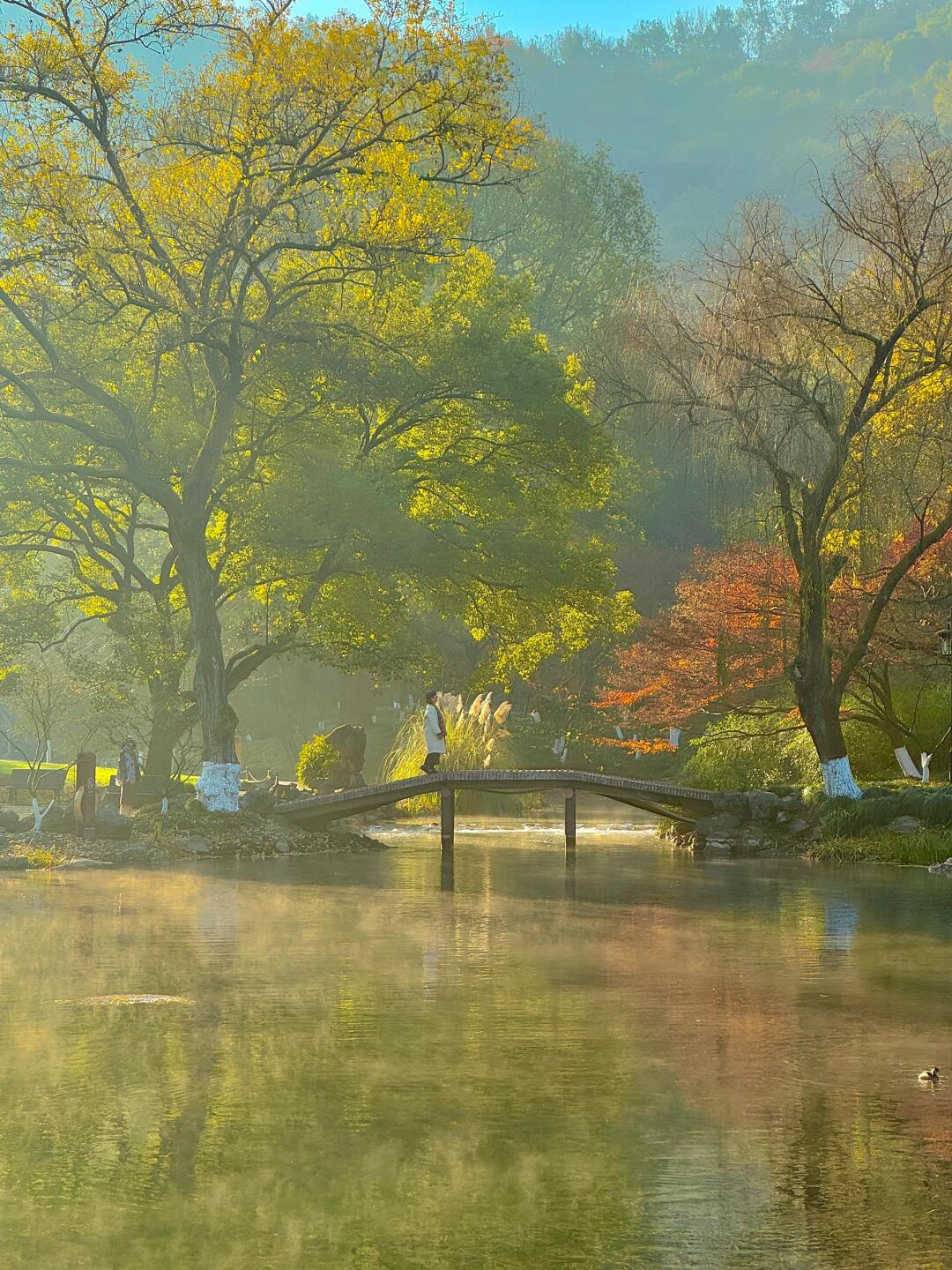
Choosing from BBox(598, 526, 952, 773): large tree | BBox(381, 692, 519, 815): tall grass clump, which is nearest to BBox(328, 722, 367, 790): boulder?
BBox(381, 692, 519, 815): tall grass clump

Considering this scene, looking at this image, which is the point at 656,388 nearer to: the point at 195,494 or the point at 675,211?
the point at 195,494

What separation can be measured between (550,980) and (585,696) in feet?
126

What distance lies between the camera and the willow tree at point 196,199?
25672 mm

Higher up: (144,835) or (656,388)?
(656,388)

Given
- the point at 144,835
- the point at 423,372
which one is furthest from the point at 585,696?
the point at 144,835

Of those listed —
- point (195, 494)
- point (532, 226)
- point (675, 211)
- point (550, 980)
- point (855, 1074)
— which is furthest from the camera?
point (675, 211)

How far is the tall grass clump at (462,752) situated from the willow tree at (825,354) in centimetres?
1087

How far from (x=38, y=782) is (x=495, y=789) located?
996cm

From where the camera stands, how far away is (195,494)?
27.9 meters

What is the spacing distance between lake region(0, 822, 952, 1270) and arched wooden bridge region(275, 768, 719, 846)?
886 centimetres

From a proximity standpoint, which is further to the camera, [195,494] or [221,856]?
[195,494]

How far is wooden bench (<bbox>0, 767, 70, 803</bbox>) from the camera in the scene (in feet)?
109

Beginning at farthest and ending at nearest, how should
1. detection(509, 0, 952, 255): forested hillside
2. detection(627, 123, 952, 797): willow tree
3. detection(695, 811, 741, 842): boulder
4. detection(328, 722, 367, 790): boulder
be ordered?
detection(509, 0, 952, 255): forested hillside < detection(328, 722, 367, 790): boulder < detection(695, 811, 741, 842): boulder < detection(627, 123, 952, 797): willow tree

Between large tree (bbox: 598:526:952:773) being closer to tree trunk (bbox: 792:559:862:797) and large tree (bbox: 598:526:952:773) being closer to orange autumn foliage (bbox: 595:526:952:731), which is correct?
orange autumn foliage (bbox: 595:526:952:731)
